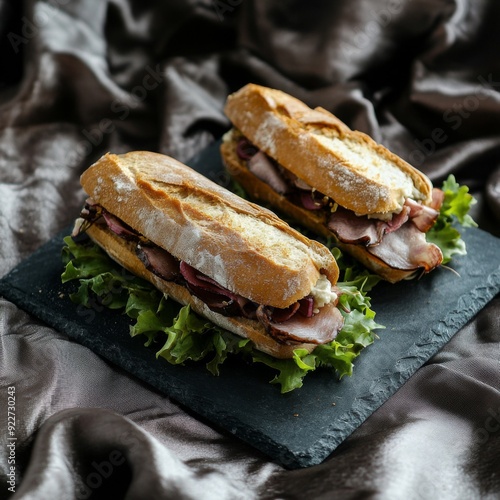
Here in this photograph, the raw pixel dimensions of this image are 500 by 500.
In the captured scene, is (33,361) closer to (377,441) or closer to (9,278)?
(9,278)

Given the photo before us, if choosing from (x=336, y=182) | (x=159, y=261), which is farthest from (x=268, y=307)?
(x=336, y=182)

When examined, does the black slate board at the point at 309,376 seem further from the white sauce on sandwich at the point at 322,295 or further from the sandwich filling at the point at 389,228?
the white sauce on sandwich at the point at 322,295

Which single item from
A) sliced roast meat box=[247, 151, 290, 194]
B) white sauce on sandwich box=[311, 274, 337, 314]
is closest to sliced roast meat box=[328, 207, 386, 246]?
sliced roast meat box=[247, 151, 290, 194]

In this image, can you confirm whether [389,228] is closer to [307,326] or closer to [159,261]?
[307,326]

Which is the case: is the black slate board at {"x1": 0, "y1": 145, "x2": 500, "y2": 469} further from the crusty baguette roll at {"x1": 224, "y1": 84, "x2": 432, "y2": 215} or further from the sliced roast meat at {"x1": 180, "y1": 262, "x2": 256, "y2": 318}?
the crusty baguette roll at {"x1": 224, "y1": 84, "x2": 432, "y2": 215}

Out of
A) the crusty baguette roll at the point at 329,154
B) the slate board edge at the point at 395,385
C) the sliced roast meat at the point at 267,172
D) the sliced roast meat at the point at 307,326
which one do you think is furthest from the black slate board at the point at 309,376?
the sliced roast meat at the point at 267,172

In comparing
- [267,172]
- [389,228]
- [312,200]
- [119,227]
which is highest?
[389,228]
